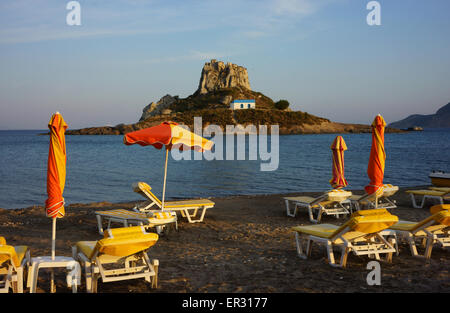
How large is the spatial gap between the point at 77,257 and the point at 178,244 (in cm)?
264

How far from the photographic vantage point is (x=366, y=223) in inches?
215

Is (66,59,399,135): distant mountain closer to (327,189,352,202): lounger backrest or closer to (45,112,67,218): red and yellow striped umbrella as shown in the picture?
(327,189,352,202): lounger backrest

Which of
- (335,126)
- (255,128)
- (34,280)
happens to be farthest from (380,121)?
(335,126)

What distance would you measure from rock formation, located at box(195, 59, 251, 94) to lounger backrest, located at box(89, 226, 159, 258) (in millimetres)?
145275

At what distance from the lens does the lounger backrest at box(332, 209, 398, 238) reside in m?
5.43

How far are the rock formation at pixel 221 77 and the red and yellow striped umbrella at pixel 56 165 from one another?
14499 centimetres

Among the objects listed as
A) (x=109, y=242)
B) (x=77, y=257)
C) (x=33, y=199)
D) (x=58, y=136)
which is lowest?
(x=33, y=199)

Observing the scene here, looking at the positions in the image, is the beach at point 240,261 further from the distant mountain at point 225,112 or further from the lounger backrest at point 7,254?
the distant mountain at point 225,112

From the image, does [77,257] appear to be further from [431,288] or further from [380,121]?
[380,121]

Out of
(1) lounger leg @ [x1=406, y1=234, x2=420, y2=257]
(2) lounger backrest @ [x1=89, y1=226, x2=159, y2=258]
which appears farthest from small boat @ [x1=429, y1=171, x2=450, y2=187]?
(2) lounger backrest @ [x1=89, y1=226, x2=159, y2=258]

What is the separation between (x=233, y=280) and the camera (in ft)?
17.4

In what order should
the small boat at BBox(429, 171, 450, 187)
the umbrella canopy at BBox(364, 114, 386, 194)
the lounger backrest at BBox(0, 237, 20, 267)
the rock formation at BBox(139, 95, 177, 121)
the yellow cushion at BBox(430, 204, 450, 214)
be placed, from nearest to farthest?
the lounger backrest at BBox(0, 237, 20, 267)
the yellow cushion at BBox(430, 204, 450, 214)
the umbrella canopy at BBox(364, 114, 386, 194)
the small boat at BBox(429, 171, 450, 187)
the rock formation at BBox(139, 95, 177, 121)

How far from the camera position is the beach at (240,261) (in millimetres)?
5039

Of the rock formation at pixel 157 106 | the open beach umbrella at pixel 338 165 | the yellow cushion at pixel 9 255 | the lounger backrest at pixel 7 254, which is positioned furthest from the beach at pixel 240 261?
the rock formation at pixel 157 106
